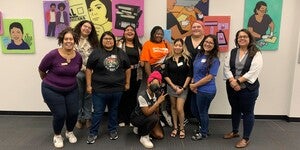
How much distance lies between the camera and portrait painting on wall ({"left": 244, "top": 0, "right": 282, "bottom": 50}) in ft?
11.6

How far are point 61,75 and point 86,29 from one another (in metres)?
0.67

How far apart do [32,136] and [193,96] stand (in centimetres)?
199

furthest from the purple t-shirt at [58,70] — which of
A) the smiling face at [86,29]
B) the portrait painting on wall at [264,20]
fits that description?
the portrait painting on wall at [264,20]

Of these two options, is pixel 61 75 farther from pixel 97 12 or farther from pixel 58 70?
pixel 97 12

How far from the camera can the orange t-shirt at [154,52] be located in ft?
10.7

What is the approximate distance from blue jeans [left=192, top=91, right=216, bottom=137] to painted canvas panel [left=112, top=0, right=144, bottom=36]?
1.20 m

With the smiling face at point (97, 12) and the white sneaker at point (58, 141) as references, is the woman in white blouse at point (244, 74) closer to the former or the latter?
the smiling face at point (97, 12)

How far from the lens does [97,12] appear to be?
11.8 ft

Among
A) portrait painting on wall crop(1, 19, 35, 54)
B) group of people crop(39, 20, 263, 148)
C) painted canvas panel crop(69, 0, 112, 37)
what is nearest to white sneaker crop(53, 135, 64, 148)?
group of people crop(39, 20, 263, 148)

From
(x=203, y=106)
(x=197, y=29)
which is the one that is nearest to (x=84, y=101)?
(x=203, y=106)

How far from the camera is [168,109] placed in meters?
3.54

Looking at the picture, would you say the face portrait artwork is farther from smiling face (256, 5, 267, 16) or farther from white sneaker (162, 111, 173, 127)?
smiling face (256, 5, 267, 16)

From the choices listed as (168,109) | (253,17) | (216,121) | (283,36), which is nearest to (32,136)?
(168,109)

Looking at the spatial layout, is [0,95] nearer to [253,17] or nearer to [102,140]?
[102,140]
